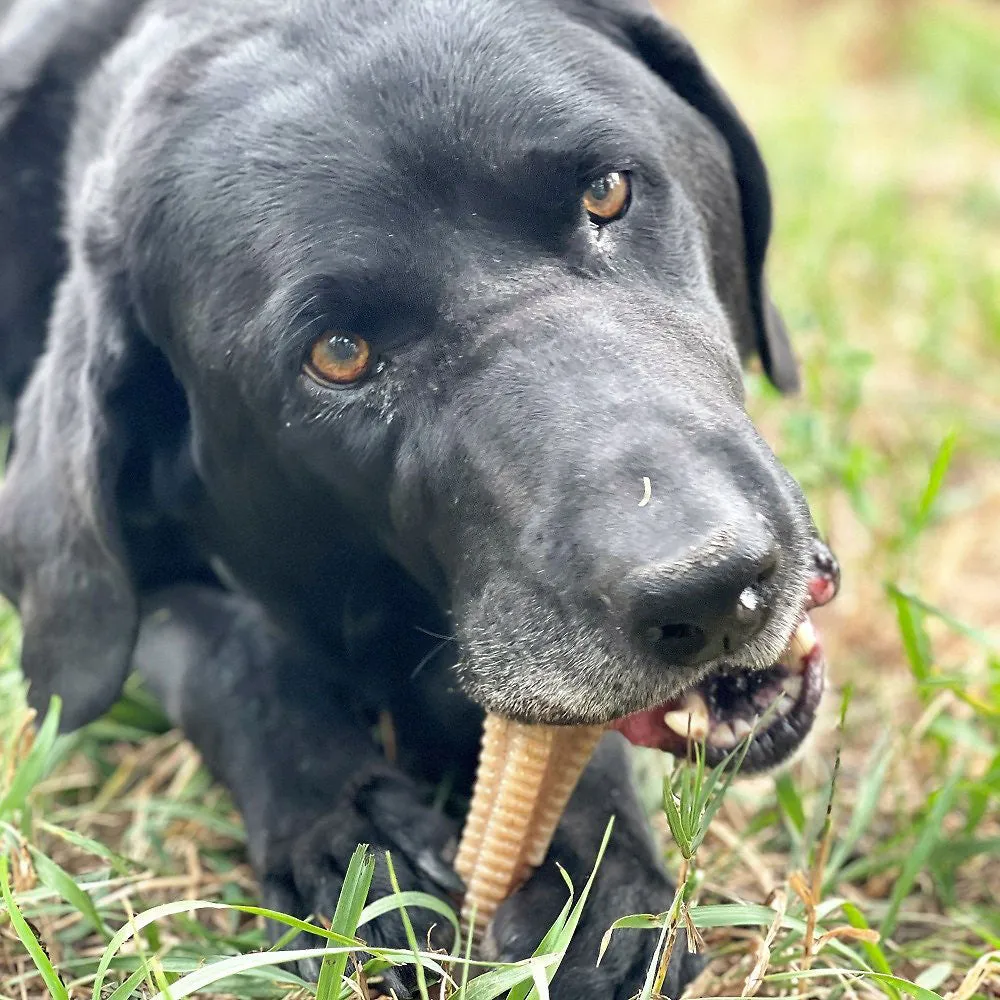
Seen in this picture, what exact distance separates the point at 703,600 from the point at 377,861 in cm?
59

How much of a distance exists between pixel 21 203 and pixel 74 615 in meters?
0.99

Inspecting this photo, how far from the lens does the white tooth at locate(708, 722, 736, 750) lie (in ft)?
5.28

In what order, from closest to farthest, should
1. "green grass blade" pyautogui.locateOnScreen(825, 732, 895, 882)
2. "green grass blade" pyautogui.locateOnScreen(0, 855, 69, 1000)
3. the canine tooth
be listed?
1. "green grass blade" pyautogui.locateOnScreen(0, 855, 69, 1000)
2. the canine tooth
3. "green grass blade" pyautogui.locateOnScreen(825, 732, 895, 882)

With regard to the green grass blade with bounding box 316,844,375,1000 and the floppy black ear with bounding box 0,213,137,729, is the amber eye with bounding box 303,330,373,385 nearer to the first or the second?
the floppy black ear with bounding box 0,213,137,729

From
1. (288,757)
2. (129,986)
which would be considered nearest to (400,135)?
(288,757)

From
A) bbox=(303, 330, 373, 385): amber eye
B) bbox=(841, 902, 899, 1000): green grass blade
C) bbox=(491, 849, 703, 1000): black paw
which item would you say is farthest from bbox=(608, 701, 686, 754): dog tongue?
bbox=(303, 330, 373, 385): amber eye

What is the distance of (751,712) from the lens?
1.64 m

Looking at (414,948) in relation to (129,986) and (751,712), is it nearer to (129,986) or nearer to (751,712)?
(129,986)

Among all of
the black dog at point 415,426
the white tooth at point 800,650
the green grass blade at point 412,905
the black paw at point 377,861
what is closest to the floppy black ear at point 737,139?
the black dog at point 415,426

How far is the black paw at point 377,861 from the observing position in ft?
5.36

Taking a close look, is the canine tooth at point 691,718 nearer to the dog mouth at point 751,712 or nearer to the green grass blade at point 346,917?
the dog mouth at point 751,712

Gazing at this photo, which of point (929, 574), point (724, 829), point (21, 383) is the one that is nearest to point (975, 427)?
point (929, 574)

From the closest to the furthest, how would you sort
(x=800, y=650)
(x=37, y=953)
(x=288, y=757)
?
1. (x=37, y=953)
2. (x=800, y=650)
3. (x=288, y=757)

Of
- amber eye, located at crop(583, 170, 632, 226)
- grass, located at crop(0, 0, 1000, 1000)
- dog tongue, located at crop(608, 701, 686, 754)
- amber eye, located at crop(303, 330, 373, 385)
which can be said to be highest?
amber eye, located at crop(583, 170, 632, 226)
